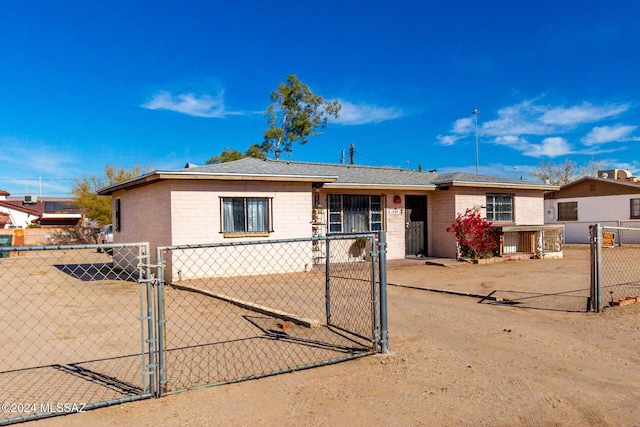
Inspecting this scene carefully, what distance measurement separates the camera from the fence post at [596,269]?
7.53m

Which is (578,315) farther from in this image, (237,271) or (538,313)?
(237,271)

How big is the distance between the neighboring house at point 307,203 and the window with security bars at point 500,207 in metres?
0.04

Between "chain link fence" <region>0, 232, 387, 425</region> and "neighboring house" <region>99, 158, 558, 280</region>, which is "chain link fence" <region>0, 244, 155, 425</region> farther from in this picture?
"neighboring house" <region>99, 158, 558, 280</region>

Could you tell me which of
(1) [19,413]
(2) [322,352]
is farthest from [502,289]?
(1) [19,413]

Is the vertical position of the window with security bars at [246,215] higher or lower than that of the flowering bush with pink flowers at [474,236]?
higher

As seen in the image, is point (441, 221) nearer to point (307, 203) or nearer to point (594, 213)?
point (307, 203)

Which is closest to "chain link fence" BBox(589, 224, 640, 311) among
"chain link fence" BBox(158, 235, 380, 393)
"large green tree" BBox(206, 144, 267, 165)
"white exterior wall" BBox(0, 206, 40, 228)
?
"chain link fence" BBox(158, 235, 380, 393)

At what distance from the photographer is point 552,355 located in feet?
17.5

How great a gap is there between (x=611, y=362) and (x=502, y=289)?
5430 mm

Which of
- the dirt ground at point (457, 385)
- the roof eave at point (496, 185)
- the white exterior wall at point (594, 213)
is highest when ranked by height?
the roof eave at point (496, 185)

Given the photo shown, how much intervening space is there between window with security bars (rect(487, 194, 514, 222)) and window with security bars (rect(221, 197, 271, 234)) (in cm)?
971

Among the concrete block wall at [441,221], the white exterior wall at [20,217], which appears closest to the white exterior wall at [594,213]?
the concrete block wall at [441,221]

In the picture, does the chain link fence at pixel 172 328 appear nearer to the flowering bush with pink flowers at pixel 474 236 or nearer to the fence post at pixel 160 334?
the fence post at pixel 160 334

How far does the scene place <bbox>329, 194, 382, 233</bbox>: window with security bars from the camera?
16297mm
